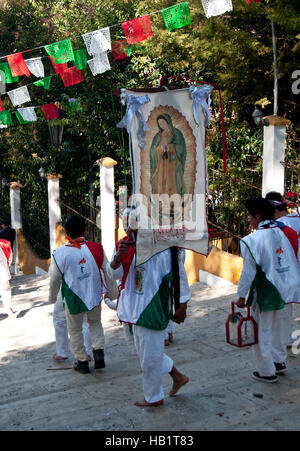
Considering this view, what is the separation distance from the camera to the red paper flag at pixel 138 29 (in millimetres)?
8742

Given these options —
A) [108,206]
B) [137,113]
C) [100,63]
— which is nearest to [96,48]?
[100,63]

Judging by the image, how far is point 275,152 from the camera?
323 inches

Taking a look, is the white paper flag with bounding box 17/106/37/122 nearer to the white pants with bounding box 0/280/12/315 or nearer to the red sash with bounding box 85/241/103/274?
the white pants with bounding box 0/280/12/315

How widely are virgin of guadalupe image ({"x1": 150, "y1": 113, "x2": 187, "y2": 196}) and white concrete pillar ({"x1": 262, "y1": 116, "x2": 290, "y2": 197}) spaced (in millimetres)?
4176

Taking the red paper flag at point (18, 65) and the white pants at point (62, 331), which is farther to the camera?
the red paper flag at point (18, 65)

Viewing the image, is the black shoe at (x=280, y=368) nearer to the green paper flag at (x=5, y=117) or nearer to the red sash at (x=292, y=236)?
the red sash at (x=292, y=236)

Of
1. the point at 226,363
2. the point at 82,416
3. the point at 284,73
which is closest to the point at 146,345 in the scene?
the point at 82,416

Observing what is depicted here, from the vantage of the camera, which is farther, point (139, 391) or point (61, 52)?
point (61, 52)

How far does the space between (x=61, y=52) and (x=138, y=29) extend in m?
1.40

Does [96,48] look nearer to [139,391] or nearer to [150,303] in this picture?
[150,303]

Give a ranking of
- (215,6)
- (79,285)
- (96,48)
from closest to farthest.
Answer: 1. (79,285)
2. (215,6)
3. (96,48)

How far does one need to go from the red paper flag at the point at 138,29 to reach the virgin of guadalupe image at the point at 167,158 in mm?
5008

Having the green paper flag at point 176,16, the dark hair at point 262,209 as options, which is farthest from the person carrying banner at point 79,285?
the green paper flag at point 176,16

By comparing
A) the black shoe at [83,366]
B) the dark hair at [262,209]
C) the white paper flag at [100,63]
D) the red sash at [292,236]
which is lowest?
the black shoe at [83,366]
